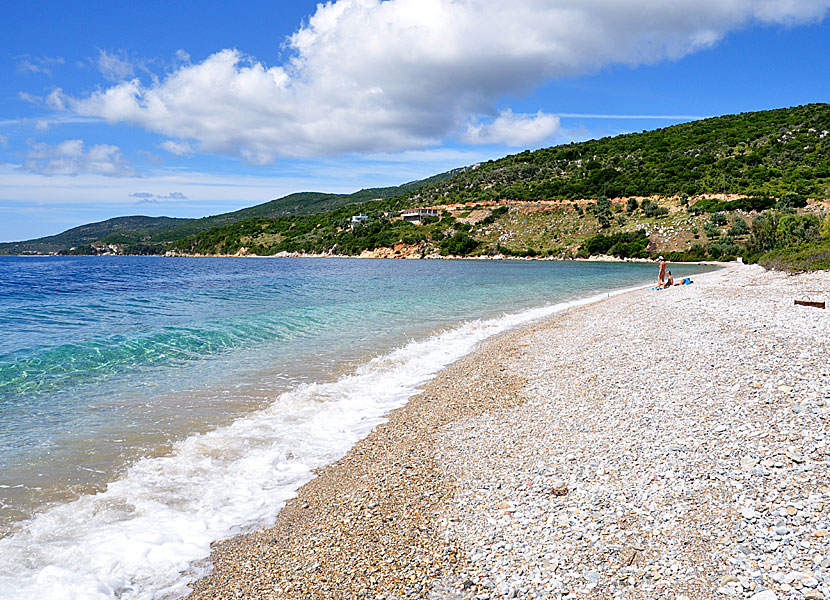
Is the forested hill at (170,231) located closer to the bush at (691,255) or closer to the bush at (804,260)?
the bush at (691,255)

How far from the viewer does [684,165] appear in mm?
82500

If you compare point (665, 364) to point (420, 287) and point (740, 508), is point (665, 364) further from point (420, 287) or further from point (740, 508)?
point (420, 287)

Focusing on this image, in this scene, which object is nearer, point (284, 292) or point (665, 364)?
point (665, 364)

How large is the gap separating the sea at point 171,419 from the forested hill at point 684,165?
6452 cm

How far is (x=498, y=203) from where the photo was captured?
93312mm

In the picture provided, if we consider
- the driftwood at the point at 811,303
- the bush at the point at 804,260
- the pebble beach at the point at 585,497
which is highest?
the bush at the point at 804,260

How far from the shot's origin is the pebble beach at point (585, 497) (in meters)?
3.92

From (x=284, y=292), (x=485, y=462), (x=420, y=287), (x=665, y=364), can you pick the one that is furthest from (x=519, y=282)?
(x=485, y=462)

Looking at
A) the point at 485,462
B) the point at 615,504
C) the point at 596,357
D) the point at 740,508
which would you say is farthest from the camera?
the point at 596,357

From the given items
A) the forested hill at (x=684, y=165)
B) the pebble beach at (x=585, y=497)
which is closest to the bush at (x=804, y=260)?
the pebble beach at (x=585, y=497)

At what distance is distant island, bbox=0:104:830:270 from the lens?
193 ft

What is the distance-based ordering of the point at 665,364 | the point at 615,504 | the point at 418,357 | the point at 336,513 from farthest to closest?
the point at 418,357, the point at 665,364, the point at 336,513, the point at 615,504

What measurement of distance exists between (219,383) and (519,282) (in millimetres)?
29076

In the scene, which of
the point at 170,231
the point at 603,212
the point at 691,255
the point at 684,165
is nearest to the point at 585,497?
the point at 691,255
